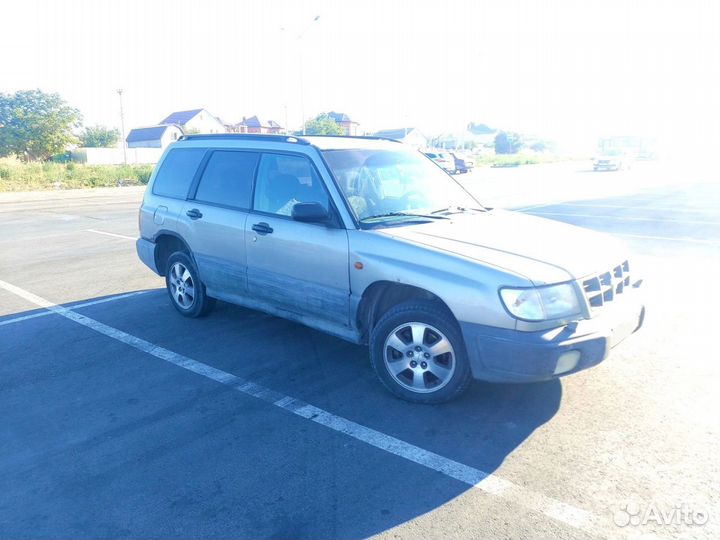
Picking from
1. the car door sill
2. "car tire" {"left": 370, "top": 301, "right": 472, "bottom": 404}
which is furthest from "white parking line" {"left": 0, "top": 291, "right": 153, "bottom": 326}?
"car tire" {"left": 370, "top": 301, "right": 472, "bottom": 404}

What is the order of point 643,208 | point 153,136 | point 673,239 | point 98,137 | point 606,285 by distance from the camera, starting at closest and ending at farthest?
1. point 606,285
2. point 673,239
3. point 643,208
4. point 98,137
5. point 153,136

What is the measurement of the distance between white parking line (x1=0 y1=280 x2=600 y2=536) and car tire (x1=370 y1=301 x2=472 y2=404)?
51cm

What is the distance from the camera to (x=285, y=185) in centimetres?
510

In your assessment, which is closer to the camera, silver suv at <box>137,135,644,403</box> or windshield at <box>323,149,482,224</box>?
silver suv at <box>137,135,644,403</box>

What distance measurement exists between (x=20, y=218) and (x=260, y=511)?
16.2 meters

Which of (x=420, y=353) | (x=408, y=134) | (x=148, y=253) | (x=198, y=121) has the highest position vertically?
(x=198, y=121)

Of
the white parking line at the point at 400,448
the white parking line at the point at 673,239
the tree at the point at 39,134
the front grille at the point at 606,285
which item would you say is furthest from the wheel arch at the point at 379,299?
the tree at the point at 39,134

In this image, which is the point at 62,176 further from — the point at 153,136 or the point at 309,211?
the point at 153,136

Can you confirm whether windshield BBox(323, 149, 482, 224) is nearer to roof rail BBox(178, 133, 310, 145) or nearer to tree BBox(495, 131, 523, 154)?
roof rail BBox(178, 133, 310, 145)

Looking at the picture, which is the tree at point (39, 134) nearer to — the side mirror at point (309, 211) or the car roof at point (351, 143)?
the car roof at point (351, 143)

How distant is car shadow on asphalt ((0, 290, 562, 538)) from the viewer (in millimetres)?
2994

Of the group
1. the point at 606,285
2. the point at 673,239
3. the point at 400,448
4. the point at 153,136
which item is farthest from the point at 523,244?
the point at 153,136

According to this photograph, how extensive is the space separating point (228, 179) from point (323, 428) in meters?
2.71

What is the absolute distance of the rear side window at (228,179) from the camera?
17.7 ft
